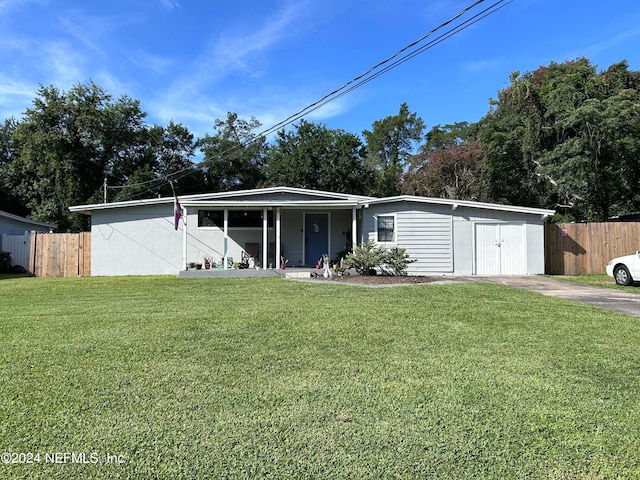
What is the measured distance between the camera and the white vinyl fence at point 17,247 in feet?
54.9

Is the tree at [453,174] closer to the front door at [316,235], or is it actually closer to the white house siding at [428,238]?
the white house siding at [428,238]

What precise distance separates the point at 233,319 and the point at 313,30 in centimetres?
937

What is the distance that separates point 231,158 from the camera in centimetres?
3278

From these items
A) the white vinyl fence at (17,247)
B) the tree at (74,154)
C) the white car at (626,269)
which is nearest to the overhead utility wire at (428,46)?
the white car at (626,269)

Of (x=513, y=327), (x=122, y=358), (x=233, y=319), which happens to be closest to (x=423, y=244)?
(x=513, y=327)

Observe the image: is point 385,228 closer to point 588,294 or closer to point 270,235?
point 270,235

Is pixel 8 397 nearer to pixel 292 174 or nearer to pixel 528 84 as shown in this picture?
pixel 528 84

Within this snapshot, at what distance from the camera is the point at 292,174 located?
2998cm

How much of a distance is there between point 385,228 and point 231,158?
2196 centimetres

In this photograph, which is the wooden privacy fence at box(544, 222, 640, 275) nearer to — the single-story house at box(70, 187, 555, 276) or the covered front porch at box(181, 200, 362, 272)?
the single-story house at box(70, 187, 555, 276)

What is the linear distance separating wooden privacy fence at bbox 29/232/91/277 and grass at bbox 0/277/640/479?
414 inches

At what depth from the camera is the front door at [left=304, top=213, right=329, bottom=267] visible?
50.4ft

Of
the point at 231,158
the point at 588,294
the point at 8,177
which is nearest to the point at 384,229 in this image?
the point at 588,294

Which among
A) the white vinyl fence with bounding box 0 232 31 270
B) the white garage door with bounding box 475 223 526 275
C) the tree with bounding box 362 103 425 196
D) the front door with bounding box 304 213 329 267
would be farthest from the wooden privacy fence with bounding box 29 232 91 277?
the tree with bounding box 362 103 425 196
